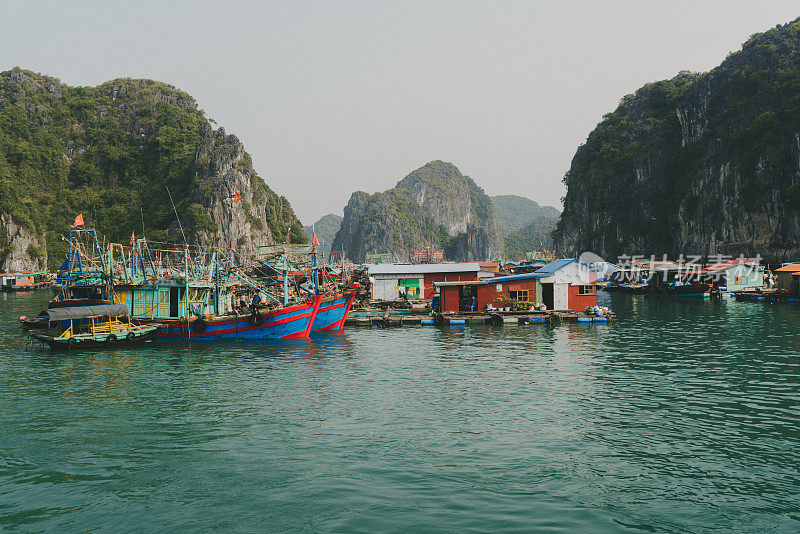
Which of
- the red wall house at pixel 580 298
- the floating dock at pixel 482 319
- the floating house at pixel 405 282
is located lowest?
the floating dock at pixel 482 319

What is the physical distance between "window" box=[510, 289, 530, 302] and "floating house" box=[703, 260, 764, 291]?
42.9 m

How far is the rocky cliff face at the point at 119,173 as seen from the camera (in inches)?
5822

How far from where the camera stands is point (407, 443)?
1650 cm

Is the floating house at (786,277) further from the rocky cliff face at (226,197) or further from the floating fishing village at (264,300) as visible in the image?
the rocky cliff face at (226,197)

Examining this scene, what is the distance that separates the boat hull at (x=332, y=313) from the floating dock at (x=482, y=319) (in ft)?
16.4

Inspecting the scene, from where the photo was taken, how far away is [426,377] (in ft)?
86.1

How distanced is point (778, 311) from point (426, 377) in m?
47.4

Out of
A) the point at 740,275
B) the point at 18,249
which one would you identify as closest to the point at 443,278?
the point at 740,275

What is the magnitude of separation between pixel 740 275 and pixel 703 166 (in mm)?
53119

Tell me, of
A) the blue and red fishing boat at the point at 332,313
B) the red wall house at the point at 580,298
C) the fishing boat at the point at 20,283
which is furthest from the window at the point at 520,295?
the fishing boat at the point at 20,283

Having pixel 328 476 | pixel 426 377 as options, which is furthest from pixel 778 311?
pixel 328 476

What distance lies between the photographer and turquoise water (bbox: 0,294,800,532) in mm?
12117

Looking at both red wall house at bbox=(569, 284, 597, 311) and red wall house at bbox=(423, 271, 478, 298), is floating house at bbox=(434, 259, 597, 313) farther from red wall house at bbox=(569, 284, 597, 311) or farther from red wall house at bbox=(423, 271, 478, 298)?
red wall house at bbox=(423, 271, 478, 298)

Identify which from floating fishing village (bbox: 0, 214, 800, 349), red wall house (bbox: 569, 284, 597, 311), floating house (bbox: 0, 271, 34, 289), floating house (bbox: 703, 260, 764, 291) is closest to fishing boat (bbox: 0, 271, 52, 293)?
floating house (bbox: 0, 271, 34, 289)
